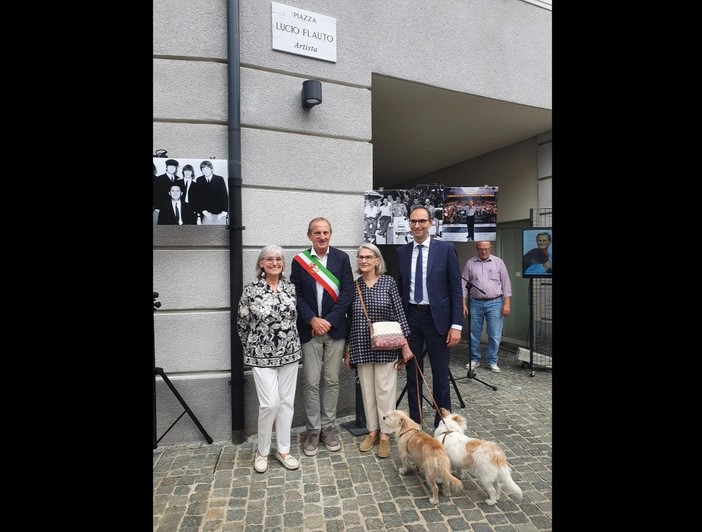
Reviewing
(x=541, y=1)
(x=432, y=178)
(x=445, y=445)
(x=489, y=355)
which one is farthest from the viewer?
(x=432, y=178)

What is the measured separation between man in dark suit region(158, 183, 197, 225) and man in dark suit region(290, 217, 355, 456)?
3.78 feet

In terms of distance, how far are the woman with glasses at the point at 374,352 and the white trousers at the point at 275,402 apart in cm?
63

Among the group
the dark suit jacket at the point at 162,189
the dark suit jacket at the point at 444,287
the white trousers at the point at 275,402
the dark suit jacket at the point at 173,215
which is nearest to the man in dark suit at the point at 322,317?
the white trousers at the point at 275,402

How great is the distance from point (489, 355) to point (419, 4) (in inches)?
201

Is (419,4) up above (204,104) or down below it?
above

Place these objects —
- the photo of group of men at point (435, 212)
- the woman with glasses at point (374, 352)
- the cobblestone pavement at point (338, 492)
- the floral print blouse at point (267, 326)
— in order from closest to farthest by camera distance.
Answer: the cobblestone pavement at point (338, 492), the floral print blouse at point (267, 326), the woman with glasses at point (374, 352), the photo of group of men at point (435, 212)

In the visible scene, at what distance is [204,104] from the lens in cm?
406

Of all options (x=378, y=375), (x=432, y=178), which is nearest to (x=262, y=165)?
(x=378, y=375)

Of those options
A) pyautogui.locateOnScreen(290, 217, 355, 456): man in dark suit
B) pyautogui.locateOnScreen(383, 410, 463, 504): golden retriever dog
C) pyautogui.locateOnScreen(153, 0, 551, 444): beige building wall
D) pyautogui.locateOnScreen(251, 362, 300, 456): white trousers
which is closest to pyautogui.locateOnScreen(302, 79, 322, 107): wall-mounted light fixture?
pyautogui.locateOnScreen(153, 0, 551, 444): beige building wall

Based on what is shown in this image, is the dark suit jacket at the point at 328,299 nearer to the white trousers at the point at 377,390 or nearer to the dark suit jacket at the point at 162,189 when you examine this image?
the white trousers at the point at 377,390

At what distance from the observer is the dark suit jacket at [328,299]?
379cm

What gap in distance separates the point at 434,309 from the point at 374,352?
730 millimetres
